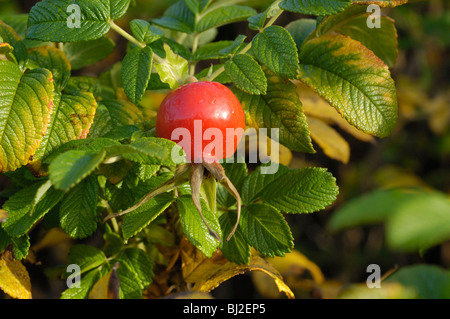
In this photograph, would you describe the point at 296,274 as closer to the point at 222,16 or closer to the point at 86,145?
the point at 222,16

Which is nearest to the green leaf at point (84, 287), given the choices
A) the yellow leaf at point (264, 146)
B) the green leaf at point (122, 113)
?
the green leaf at point (122, 113)

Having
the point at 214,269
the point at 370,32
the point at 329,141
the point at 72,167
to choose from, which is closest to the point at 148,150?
the point at 72,167

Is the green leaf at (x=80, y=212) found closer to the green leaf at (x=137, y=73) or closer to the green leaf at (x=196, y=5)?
the green leaf at (x=137, y=73)

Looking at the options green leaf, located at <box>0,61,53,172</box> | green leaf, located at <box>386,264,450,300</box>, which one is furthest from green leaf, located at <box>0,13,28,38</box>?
green leaf, located at <box>386,264,450,300</box>

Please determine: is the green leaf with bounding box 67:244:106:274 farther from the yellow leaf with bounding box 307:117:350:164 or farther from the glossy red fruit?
the yellow leaf with bounding box 307:117:350:164

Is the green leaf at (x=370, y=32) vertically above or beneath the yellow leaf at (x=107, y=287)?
above
